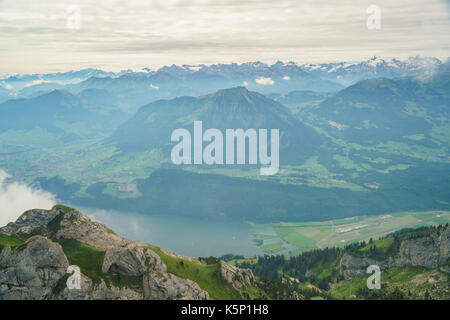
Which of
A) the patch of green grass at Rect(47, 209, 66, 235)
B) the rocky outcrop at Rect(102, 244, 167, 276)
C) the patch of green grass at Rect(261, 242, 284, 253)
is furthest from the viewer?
the patch of green grass at Rect(261, 242, 284, 253)

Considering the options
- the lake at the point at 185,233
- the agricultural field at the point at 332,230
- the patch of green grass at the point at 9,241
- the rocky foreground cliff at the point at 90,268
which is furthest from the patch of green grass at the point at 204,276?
the agricultural field at the point at 332,230

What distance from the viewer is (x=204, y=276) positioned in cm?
5284

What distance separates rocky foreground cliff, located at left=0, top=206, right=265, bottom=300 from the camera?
37844mm

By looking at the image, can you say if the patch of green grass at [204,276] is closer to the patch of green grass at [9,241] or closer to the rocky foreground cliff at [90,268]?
the rocky foreground cliff at [90,268]

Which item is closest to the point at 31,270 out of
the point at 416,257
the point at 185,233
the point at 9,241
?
the point at 9,241

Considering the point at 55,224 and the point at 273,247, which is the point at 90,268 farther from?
the point at 273,247

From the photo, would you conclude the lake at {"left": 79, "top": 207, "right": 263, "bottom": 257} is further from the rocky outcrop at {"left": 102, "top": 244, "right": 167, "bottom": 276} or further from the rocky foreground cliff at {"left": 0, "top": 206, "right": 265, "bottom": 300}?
the rocky outcrop at {"left": 102, "top": 244, "right": 167, "bottom": 276}

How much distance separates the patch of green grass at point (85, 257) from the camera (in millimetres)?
42013

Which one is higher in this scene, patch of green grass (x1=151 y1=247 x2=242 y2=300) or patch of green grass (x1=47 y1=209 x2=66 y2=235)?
patch of green grass (x1=47 y1=209 x2=66 y2=235)

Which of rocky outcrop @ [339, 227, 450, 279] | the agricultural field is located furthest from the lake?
rocky outcrop @ [339, 227, 450, 279]
